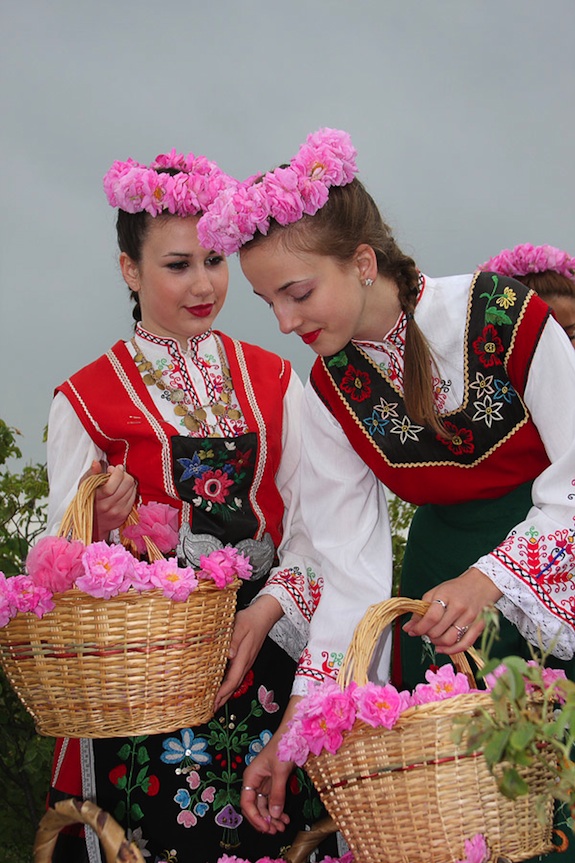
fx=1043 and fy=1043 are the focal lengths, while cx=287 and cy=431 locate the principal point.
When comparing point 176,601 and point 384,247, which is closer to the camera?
point 176,601

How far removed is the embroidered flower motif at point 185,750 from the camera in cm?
215

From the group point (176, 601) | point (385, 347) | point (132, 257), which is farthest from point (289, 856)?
point (132, 257)

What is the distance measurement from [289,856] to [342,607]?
504 mm

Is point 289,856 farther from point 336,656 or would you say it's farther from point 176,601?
point 176,601

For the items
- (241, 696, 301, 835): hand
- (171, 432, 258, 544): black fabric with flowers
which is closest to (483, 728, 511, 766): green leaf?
(241, 696, 301, 835): hand

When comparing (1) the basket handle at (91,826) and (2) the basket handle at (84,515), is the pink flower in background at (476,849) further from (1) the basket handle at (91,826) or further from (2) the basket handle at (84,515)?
(2) the basket handle at (84,515)

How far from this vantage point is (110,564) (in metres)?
1.78

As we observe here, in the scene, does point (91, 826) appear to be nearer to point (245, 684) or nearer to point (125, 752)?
point (125, 752)

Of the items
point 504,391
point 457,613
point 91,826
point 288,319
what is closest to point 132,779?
point 91,826

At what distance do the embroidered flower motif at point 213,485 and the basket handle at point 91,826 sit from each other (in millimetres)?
709

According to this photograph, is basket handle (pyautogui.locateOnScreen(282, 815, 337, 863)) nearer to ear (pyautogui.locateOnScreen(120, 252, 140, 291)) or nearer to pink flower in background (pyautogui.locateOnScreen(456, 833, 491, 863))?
pink flower in background (pyautogui.locateOnScreen(456, 833, 491, 863))

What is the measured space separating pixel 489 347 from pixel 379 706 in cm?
89

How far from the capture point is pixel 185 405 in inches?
97.5

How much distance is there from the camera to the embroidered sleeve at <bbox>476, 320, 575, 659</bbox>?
1939 mm
